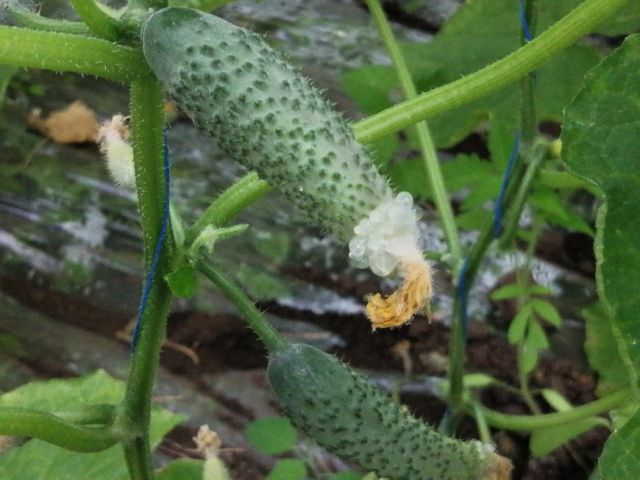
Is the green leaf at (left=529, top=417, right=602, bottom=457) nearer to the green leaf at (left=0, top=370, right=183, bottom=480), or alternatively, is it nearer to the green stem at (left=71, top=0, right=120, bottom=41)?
the green leaf at (left=0, top=370, right=183, bottom=480)

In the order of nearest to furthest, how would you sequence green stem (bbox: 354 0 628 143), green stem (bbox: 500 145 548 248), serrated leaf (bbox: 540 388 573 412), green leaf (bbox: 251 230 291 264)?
green stem (bbox: 354 0 628 143)
green stem (bbox: 500 145 548 248)
serrated leaf (bbox: 540 388 573 412)
green leaf (bbox: 251 230 291 264)

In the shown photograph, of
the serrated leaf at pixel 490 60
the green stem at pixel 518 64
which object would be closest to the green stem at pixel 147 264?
the green stem at pixel 518 64

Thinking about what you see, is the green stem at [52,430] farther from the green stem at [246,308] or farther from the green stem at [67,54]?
the green stem at [67,54]

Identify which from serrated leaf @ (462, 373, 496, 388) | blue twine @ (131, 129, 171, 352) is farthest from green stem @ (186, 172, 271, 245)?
serrated leaf @ (462, 373, 496, 388)

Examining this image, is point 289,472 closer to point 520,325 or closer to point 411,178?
point 520,325

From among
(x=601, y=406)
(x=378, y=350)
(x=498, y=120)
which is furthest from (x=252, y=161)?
(x=378, y=350)

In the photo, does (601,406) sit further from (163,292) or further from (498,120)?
(163,292)

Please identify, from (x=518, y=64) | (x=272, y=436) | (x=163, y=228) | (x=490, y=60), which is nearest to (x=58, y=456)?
(x=272, y=436)
